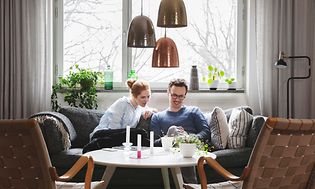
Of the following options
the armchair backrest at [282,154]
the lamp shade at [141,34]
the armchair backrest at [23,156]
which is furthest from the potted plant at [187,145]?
the armchair backrest at [23,156]

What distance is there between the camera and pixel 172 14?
12.5 feet

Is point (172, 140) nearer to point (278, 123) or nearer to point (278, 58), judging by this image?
point (278, 123)

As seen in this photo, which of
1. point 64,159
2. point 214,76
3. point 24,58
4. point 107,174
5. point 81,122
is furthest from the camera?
point 214,76

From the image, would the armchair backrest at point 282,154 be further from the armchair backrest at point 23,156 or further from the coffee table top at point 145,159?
the armchair backrest at point 23,156

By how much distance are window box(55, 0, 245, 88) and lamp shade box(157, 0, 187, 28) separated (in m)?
2.38

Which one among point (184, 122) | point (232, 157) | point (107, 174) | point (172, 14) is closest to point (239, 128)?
point (232, 157)

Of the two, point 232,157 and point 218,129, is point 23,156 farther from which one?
point 218,129

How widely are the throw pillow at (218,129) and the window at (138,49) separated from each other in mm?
958

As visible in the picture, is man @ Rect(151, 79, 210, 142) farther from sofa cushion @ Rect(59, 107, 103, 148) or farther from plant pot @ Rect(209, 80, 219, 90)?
plant pot @ Rect(209, 80, 219, 90)

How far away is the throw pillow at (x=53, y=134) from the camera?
195 inches

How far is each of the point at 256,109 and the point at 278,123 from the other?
3192 millimetres

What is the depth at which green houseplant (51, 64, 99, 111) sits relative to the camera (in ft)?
19.4

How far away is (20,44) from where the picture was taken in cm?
587

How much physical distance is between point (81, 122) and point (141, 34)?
1805 mm
